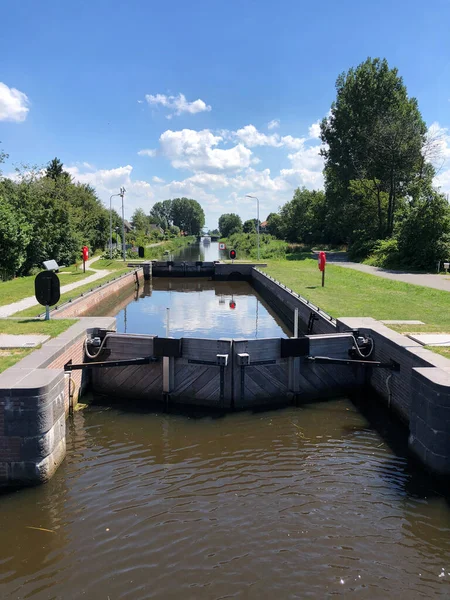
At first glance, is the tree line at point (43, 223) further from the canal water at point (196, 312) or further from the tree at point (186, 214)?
the tree at point (186, 214)

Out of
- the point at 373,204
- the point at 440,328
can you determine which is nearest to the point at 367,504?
the point at 440,328

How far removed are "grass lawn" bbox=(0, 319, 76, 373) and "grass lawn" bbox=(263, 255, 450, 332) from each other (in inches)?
273

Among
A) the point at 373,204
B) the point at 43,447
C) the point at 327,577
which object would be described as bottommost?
the point at 327,577

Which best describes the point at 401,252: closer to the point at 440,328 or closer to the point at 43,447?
the point at 440,328

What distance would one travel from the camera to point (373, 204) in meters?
43.1

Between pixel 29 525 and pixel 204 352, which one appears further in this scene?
pixel 204 352

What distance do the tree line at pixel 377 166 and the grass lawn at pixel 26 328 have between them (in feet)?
77.3

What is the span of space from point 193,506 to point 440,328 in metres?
7.16

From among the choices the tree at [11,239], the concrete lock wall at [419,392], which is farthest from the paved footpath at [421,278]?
the tree at [11,239]

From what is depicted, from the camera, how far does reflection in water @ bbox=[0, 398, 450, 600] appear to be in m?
4.55

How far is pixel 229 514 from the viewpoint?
5.61m

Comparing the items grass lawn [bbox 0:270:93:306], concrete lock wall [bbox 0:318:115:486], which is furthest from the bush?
concrete lock wall [bbox 0:318:115:486]

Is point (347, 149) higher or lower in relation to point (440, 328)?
higher

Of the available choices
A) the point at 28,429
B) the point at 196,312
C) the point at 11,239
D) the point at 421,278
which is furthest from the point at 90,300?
the point at 421,278
